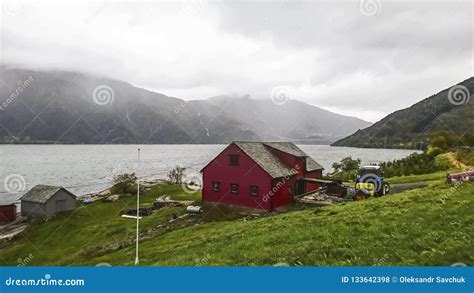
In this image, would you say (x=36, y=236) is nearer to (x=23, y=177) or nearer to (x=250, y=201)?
(x=250, y=201)

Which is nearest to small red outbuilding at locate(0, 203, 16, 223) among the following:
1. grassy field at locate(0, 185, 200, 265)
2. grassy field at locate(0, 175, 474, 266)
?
grassy field at locate(0, 185, 200, 265)

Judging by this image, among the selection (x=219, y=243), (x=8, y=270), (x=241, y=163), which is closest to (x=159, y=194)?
(x=241, y=163)

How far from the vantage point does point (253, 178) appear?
3538 cm

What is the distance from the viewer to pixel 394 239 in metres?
14.3

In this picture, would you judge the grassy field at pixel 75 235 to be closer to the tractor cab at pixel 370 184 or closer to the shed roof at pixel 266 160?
the shed roof at pixel 266 160

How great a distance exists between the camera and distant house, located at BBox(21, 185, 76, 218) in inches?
1987

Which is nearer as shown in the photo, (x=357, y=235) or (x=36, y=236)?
(x=357, y=235)

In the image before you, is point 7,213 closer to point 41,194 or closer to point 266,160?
point 41,194

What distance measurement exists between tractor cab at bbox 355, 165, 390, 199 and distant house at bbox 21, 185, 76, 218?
1930 inches

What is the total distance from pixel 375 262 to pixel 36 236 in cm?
4547

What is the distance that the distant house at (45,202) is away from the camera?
166ft

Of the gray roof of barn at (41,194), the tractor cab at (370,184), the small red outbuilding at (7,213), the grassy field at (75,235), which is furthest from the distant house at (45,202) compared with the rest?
the tractor cab at (370,184)

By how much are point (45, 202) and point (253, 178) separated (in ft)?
124

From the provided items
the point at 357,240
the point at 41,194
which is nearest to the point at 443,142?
the point at 357,240
